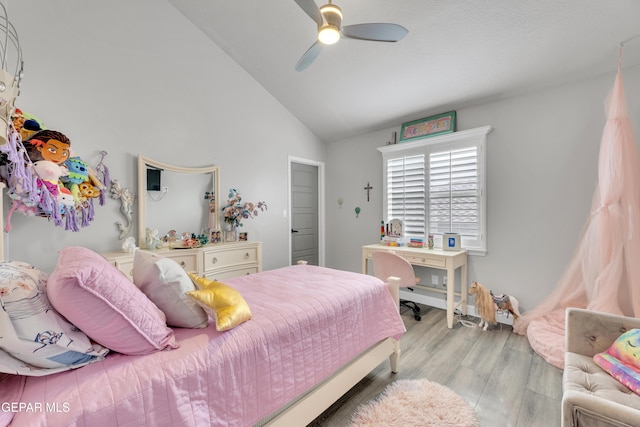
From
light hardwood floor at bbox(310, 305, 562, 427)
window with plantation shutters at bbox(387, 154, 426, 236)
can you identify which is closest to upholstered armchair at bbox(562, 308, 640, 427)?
light hardwood floor at bbox(310, 305, 562, 427)

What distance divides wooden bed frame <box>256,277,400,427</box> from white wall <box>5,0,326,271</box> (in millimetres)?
2306

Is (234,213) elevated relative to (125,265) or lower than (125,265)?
elevated

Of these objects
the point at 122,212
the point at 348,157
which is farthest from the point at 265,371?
the point at 348,157

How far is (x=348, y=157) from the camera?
4422mm

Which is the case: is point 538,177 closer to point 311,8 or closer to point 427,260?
point 427,260

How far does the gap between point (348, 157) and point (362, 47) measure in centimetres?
186

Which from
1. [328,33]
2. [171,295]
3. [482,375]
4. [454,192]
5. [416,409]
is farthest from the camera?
[454,192]

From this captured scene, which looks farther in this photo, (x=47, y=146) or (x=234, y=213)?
(x=234, y=213)

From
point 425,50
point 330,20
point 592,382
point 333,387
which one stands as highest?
point 425,50

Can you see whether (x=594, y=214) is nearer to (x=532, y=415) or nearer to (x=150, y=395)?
(x=532, y=415)

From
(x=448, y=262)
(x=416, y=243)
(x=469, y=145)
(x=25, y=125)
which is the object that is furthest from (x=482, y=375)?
(x=25, y=125)

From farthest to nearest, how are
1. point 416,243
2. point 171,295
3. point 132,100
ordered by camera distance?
point 416,243 → point 132,100 → point 171,295

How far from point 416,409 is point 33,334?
1.88 meters

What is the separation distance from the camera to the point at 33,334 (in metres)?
0.81
